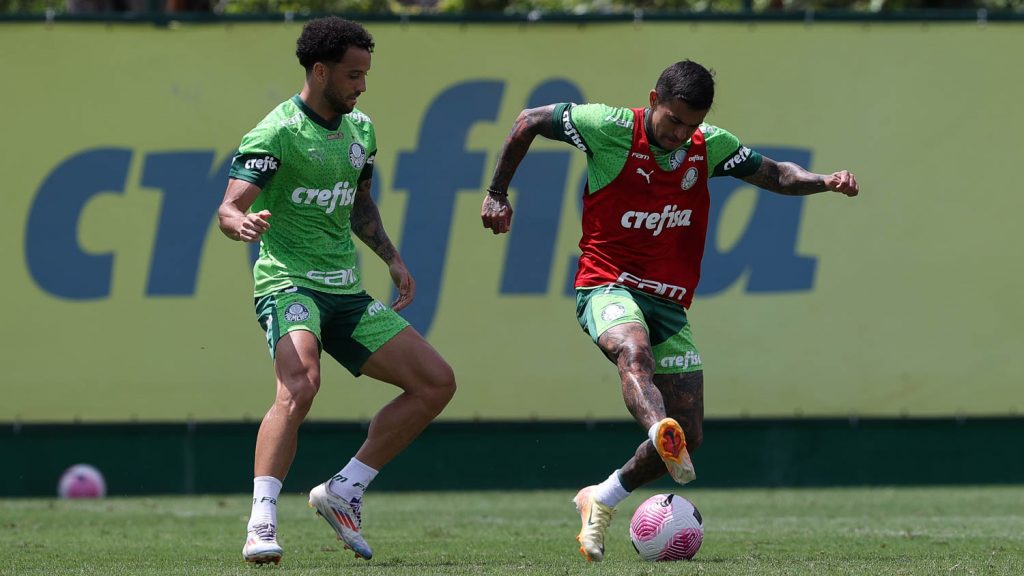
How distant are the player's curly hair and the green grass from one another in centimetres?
225

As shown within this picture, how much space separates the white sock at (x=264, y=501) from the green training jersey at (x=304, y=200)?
88 centimetres

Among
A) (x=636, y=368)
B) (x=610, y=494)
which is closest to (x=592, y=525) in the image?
(x=610, y=494)

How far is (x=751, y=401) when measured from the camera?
38.7 feet

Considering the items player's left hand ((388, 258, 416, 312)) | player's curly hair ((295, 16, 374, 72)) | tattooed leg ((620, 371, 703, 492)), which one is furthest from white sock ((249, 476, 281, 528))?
player's curly hair ((295, 16, 374, 72))

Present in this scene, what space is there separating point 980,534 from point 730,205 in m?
3.89

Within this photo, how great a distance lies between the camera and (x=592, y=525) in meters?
7.05

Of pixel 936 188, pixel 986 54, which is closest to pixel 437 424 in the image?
pixel 936 188

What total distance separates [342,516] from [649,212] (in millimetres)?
2033

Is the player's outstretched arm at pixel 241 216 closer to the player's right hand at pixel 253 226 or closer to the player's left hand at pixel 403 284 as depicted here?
the player's right hand at pixel 253 226

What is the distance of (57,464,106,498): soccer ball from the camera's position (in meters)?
11.6

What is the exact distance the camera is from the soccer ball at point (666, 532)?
22.7 feet

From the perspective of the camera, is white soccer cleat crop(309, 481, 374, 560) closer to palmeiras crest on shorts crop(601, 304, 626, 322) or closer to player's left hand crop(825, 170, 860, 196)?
palmeiras crest on shorts crop(601, 304, 626, 322)

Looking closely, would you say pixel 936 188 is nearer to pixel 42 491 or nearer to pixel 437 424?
pixel 437 424

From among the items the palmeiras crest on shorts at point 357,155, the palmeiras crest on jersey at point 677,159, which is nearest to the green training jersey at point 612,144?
the palmeiras crest on jersey at point 677,159
